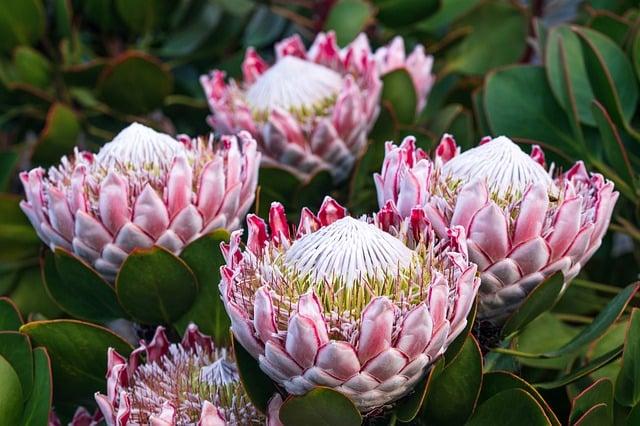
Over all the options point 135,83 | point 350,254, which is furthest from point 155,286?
point 135,83

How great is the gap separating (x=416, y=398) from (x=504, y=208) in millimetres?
236

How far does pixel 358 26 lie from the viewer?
6.09 feet

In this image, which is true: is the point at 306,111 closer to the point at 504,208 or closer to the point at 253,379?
the point at 504,208

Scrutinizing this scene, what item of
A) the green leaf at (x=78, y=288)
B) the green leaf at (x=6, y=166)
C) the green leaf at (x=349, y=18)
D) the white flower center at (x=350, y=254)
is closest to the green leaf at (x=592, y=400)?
the white flower center at (x=350, y=254)

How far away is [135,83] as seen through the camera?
182 centimetres

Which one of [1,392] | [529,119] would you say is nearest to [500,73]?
[529,119]

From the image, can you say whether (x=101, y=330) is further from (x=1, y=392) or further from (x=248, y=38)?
(x=248, y=38)

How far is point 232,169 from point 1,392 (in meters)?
0.37

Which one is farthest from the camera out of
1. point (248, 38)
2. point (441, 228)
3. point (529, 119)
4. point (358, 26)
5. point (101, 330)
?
A: point (248, 38)

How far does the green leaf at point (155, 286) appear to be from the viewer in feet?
3.64

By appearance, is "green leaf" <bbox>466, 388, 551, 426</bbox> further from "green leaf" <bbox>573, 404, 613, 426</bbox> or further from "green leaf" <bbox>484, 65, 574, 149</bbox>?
"green leaf" <bbox>484, 65, 574, 149</bbox>

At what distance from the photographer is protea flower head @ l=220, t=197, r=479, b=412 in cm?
84

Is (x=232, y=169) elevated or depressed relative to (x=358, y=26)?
elevated

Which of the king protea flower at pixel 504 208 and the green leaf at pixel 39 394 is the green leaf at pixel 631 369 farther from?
the green leaf at pixel 39 394
